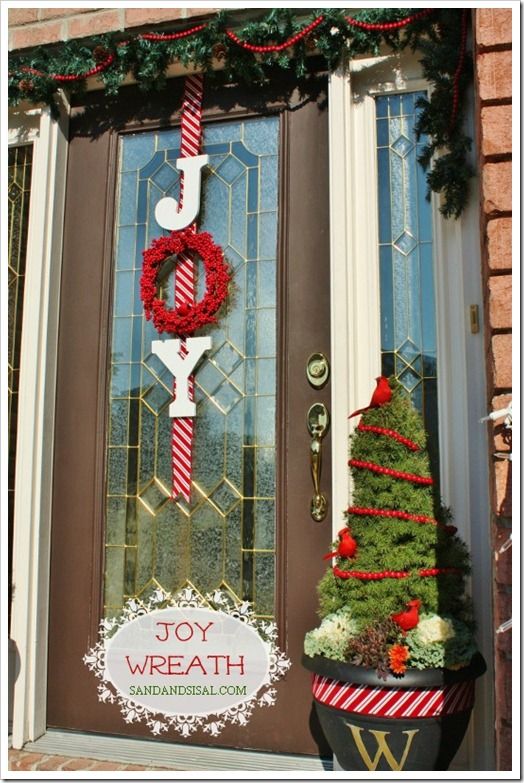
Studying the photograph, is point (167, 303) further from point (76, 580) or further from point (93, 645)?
point (93, 645)

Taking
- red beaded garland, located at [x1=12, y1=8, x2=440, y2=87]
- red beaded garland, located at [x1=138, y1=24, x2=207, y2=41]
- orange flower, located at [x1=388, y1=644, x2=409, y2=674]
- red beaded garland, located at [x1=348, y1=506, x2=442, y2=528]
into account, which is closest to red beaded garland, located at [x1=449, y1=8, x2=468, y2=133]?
red beaded garland, located at [x1=12, y1=8, x2=440, y2=87]

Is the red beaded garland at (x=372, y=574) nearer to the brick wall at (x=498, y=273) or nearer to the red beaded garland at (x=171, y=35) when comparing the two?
the brick wall at (x=498, y=273)

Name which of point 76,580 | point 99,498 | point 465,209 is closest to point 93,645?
point 76,580

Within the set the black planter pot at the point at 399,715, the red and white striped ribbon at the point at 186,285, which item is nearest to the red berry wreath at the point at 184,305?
the red and white striped ribbon at the point at 186,285

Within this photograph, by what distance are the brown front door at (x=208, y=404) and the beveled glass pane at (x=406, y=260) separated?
242mm

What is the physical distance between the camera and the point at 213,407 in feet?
9.52

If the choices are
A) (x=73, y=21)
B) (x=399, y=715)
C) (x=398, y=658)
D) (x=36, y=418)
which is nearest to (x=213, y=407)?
(x=36, y=418)

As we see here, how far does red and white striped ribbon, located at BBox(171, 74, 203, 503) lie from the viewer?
9.51 feet

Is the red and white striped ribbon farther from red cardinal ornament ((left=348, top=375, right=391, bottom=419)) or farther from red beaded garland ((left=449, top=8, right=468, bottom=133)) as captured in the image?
red beaded garland ((left=449, top=8, right=468, bottom=133))

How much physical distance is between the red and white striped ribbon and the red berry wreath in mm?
45

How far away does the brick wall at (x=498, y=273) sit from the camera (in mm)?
1812

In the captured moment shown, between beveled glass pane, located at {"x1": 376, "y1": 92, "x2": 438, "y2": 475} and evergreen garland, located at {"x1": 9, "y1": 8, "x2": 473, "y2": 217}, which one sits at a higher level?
evergreen garland, located at {"x1": 9, "y1": 8, "x2": 473, "y2": 217}

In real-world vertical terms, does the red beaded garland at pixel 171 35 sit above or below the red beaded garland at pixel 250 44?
above

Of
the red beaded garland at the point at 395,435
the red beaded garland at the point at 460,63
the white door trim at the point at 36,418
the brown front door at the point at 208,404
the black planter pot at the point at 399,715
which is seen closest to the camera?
the black planter pot at the point at 399,715
